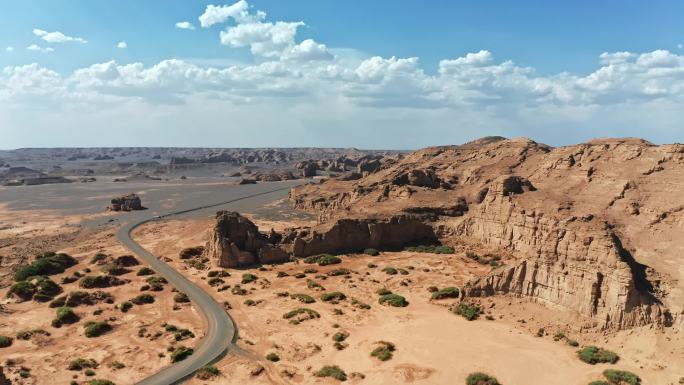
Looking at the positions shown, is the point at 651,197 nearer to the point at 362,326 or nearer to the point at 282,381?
the point at 362,326

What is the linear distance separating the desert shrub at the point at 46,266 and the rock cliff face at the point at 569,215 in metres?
40.4

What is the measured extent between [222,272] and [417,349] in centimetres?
3301

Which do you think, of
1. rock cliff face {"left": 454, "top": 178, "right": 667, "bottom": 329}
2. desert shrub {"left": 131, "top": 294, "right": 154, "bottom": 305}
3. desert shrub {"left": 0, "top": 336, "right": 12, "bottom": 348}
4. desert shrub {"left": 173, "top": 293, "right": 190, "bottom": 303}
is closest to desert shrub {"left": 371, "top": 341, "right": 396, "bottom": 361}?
rock cliff face {"left": 454, "top": 178, "right": 667, "bottom": 329}

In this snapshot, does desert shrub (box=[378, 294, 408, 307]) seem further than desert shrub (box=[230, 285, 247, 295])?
No

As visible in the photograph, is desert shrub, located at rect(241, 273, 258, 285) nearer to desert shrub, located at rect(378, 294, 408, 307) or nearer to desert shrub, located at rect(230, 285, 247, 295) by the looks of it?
desert shrub, located at rect(230, 285, 247, 295)

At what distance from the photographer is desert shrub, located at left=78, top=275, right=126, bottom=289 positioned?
189 ft

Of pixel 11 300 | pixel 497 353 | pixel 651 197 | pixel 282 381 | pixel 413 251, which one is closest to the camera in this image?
pixel 282 381

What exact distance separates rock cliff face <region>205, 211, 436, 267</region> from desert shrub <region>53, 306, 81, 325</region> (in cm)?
2095

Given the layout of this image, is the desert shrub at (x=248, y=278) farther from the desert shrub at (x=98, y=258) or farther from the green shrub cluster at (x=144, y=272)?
the desert shrub at (x=98, y=258)

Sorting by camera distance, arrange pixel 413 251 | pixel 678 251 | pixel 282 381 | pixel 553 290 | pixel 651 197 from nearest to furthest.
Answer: pixel 282 381 < pixel 553 290 < pixel 678 251 < pixel 651 197 < pixel 413 251

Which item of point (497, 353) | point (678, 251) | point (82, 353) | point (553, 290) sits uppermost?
point (678, 251)

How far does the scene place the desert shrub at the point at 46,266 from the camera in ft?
200

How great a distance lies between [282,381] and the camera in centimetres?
3588

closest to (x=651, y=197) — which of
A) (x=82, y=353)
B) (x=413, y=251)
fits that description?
(x=413, y=251)
